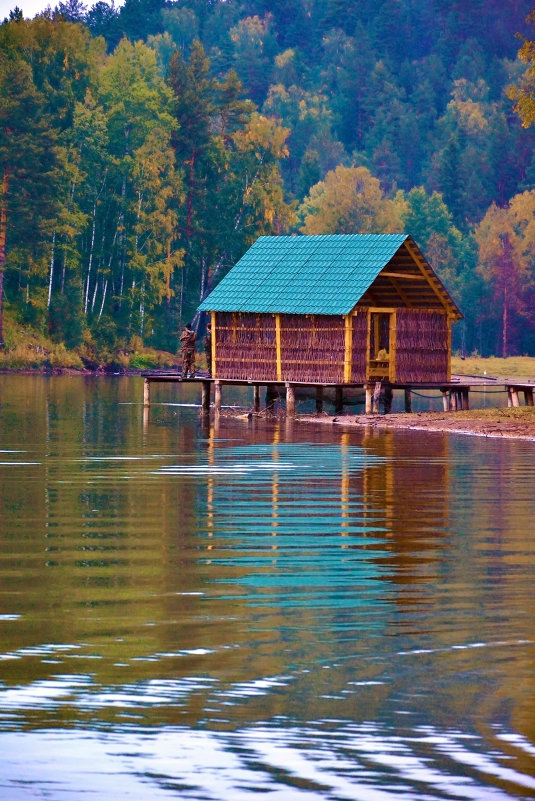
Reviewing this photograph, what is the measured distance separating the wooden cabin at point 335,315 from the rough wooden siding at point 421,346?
0.03 m

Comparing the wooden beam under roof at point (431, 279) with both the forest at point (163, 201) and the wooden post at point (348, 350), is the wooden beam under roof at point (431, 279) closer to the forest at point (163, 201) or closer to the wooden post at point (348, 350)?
the wooden post at point (348, 350)

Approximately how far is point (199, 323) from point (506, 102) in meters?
65.0

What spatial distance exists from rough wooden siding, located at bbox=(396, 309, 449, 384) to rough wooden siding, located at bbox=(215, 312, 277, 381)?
3564 mm

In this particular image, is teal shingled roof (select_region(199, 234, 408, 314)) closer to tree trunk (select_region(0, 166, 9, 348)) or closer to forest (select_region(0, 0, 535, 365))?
forest (select_region(0, 0, 535, 365))

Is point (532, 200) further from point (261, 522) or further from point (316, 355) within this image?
point (261, 522)

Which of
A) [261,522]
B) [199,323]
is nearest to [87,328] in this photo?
[199,323]

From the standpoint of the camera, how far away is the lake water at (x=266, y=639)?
8.85 meters

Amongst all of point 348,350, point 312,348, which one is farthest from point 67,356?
point 348,350

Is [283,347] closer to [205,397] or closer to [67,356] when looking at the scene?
[205,397]

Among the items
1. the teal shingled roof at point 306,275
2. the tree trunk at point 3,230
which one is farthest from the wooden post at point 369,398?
the tree trunk at point 3,230

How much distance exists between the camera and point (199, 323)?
104500 millimetres

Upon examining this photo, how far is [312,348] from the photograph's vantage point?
48.2 metres

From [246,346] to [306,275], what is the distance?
260 cm

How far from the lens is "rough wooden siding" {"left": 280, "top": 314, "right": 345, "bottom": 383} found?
156 feet
